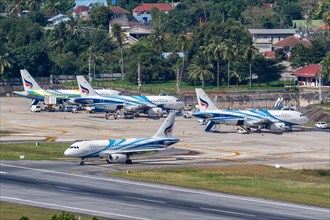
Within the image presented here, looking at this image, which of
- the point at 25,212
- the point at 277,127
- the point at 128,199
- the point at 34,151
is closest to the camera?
the point at 25,212

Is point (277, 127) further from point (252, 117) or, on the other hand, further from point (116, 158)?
point (116, 158)

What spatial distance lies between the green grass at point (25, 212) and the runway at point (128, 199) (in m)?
2.01

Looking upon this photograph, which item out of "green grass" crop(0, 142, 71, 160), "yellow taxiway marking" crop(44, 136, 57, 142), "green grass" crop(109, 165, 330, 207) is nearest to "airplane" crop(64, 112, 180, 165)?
"green grass" crop(109, 165, 330, 207)

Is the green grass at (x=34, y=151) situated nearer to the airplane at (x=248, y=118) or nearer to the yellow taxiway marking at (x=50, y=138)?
the yellow taxiway marking at (x=50, y=138)

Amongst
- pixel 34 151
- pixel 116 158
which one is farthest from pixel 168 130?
pixel 34 151

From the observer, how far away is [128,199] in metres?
118

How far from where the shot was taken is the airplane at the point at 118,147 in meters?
142

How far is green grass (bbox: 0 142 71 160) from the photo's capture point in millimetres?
152250

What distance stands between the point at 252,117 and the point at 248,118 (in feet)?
3.03

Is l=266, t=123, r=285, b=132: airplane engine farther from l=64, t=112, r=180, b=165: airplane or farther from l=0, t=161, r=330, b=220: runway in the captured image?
l=0, t=161, r=330, b=220: runway

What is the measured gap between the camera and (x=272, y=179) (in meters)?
135

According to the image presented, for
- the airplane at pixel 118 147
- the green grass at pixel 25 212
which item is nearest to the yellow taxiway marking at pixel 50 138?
the airplane at pixel 118 147

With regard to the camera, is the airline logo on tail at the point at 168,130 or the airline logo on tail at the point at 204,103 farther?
the airline logo on tail at the point at 204,103

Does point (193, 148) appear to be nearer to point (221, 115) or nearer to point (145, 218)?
point (221, 115)
